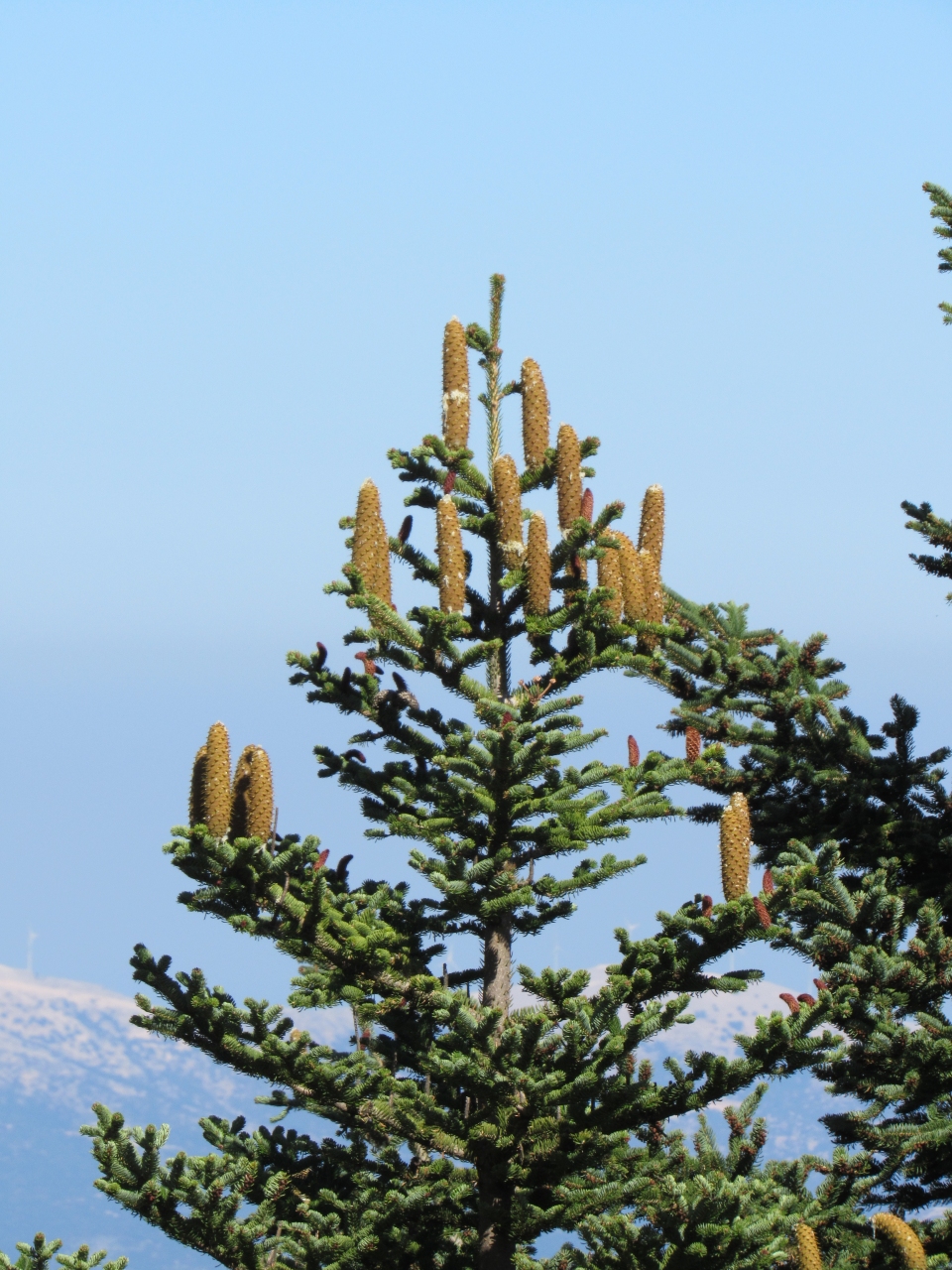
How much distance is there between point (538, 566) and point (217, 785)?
11.6 ft

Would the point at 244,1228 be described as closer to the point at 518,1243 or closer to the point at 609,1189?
the point at 518,1243

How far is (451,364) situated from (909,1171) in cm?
818

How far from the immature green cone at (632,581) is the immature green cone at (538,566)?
68cm

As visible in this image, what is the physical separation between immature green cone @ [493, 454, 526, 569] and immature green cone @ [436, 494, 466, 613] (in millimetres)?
683

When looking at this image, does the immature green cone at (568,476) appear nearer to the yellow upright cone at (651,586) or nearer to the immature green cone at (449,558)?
the yellow upright cone at (651,586)

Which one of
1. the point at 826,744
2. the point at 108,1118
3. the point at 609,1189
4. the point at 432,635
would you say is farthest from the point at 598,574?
the point at 108,1118

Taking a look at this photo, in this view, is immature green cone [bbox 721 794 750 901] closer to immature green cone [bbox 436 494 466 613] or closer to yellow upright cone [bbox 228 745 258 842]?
immature green cone [bbox 436 494 466 613]

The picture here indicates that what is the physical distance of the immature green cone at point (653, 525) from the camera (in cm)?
1405

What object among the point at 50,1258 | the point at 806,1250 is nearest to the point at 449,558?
the point at 806,1250

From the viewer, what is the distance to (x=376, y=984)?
13.4m

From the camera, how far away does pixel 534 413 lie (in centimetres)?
1430

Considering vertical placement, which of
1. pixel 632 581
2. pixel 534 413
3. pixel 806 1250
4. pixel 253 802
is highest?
pixel 534 413

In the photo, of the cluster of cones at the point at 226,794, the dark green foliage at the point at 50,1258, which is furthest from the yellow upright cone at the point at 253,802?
the dark green foliage at the point at 50,1258

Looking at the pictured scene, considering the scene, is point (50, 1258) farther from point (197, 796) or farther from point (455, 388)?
point (455, 388)
